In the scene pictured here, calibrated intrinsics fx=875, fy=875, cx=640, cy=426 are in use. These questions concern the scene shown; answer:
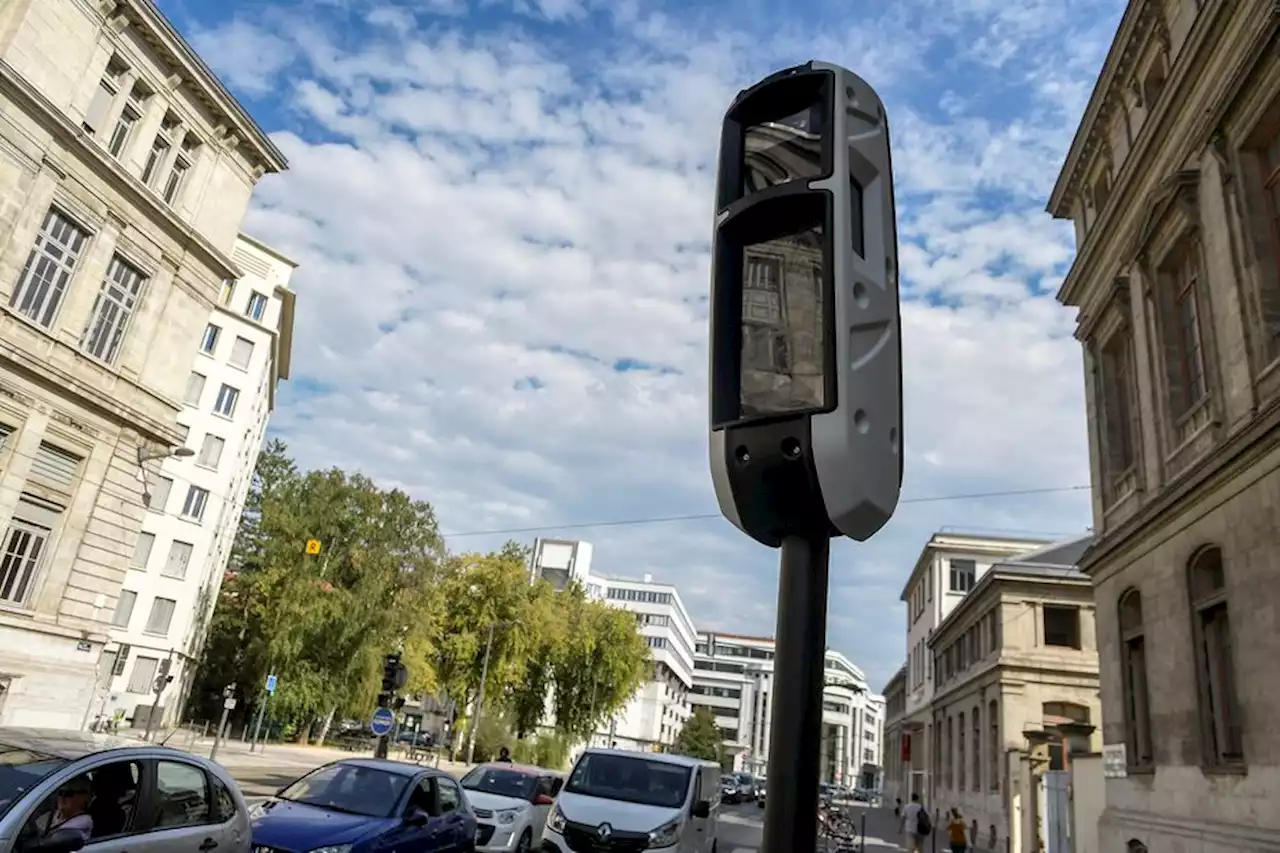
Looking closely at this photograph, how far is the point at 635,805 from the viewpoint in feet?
38.3

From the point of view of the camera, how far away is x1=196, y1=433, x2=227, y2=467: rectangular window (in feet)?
144

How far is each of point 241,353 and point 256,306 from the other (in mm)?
3357

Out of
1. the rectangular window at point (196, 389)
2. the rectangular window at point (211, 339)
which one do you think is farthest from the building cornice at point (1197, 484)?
the rectangular window at point (211, 339)

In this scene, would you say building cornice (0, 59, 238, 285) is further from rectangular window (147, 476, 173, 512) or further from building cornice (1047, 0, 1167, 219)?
building cornice (1047, 0, 1167, 219)

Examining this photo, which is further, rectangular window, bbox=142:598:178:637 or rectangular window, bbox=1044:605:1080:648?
rectangular window, bbox=142:598:178:637

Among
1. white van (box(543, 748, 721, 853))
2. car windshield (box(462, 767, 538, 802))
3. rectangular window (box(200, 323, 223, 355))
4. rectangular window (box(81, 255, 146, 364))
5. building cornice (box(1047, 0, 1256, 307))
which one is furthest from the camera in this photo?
rectangular window (box(200, 323, 223, 355))

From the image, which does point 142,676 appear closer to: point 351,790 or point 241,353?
point 241,353

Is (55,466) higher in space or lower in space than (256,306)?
lower

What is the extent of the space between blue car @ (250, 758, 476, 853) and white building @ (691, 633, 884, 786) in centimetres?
11488

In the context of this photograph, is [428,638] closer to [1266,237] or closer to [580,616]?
[580,616]

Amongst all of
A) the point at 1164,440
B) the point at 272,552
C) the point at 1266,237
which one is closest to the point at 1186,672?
the point at 1164,440

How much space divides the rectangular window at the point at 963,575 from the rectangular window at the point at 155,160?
5434 centimetres

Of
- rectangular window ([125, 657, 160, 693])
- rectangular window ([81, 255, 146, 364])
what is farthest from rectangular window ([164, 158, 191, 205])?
rectangular window ([125, 657, 160, 693])

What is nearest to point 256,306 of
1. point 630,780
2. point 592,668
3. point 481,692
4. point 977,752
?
point 481,692
